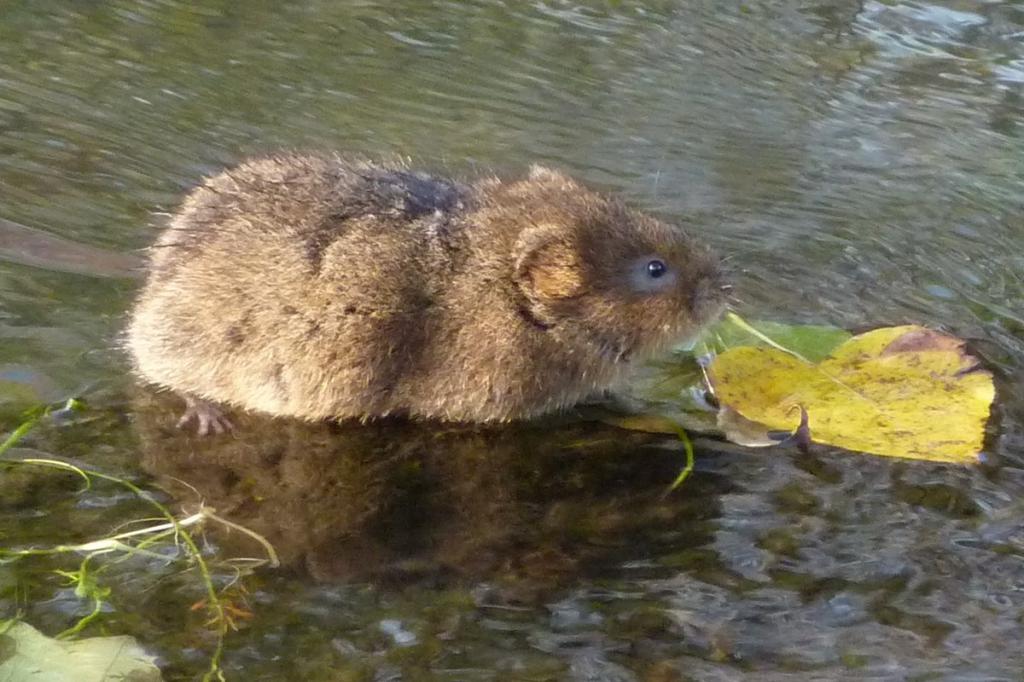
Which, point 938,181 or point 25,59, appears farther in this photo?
point 25,59

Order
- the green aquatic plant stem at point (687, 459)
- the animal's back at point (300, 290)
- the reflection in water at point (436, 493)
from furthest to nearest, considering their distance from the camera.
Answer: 1. the animal's back at point (300, 290)
2. the green aquatic plant stem at point (687, 459)
3. the reflection in water at point (436, 493)

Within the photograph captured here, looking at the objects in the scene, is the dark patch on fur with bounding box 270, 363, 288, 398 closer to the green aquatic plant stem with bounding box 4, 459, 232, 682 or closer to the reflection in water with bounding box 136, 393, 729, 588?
the reflection in water with bounding box 136, 393, 729, 588

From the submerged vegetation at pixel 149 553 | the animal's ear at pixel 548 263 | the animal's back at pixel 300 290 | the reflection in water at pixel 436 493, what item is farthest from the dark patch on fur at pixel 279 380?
the animal's ear at pixel 548 263

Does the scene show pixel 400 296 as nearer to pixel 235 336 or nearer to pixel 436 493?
pixel 235 336

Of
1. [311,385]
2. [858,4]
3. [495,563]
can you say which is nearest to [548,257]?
[311,385]

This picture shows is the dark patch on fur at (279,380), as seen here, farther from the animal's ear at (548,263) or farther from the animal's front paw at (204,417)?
the animal's ear at (548,263)

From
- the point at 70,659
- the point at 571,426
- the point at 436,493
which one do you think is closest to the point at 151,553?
the point at 70,659

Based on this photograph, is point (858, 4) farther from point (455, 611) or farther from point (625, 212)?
point (455, 611)
